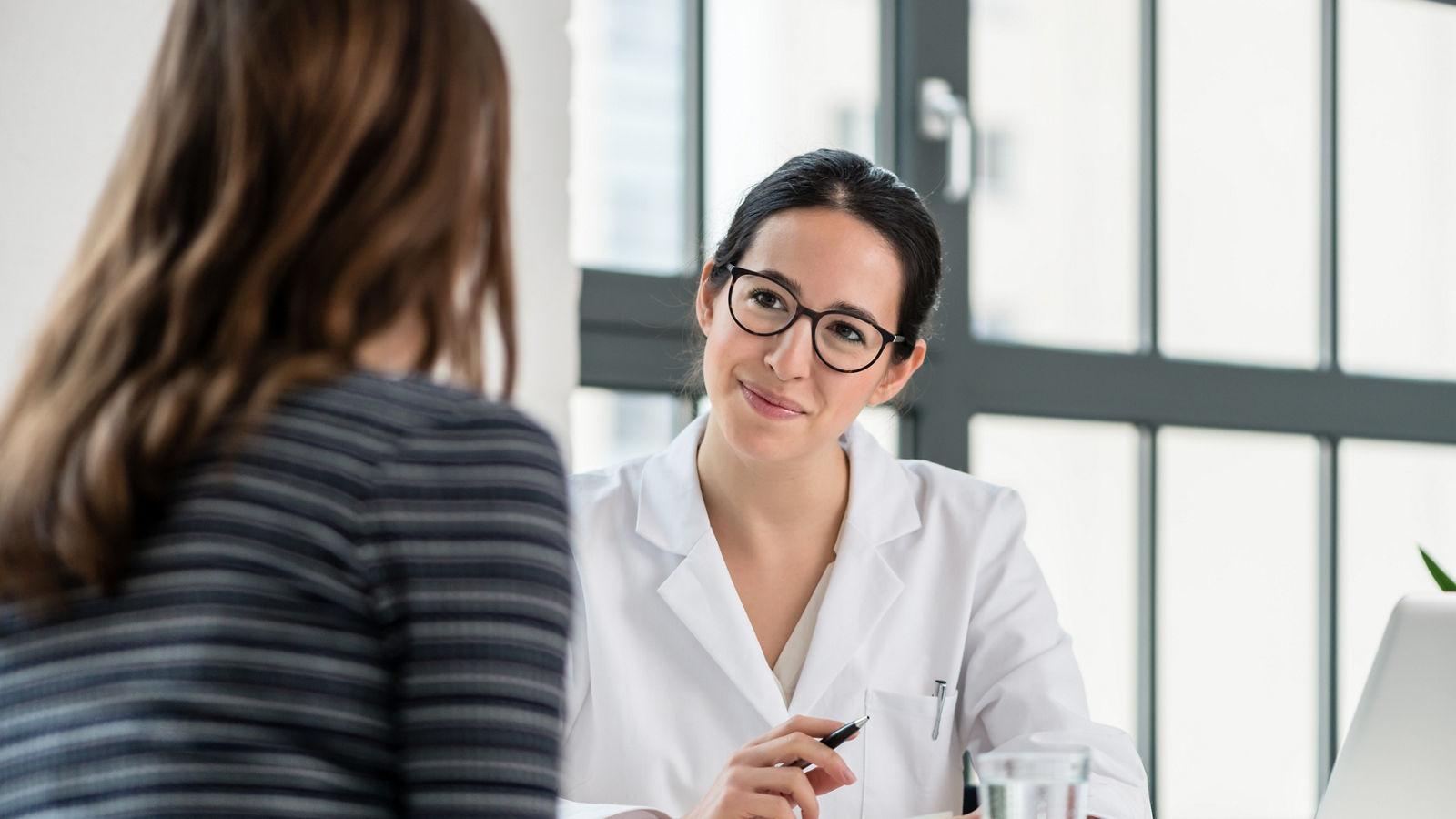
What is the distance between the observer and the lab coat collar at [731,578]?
1.63 meters

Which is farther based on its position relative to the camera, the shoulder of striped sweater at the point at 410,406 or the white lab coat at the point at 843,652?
the white lab coat at the point at 843,652

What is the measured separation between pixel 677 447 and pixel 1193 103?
1.68 metres

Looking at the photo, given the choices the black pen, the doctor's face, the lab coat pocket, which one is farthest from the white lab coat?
the black pen

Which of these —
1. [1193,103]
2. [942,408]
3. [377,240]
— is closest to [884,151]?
[942,408]

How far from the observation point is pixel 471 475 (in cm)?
66

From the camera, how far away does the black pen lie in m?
1.18

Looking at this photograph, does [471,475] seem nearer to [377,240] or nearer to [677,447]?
Result: [377,240]

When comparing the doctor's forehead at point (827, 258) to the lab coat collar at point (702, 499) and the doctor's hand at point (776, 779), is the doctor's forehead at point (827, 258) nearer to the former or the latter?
the lab coat collar at point (702, 499)

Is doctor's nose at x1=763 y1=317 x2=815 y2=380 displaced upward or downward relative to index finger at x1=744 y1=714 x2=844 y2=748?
upward

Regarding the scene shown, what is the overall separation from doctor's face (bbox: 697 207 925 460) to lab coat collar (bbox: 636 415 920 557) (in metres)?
0.11

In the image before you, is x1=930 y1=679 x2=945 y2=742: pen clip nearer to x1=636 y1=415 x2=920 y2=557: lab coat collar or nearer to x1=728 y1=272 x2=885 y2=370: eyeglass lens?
x1=636 y1=415 x2=920 y2=557: lab coat collar

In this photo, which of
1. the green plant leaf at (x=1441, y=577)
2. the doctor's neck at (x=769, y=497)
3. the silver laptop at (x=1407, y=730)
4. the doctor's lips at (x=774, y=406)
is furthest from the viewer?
the doctor's neck at (x=769, y=497)

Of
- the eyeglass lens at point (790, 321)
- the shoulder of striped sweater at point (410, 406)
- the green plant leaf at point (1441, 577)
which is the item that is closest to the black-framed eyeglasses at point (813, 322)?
the eyeglass lens at point (790, 321)

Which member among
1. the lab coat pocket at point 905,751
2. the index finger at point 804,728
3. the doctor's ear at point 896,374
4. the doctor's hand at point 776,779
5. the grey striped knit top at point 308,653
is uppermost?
the doctor's ear at point 896,374
